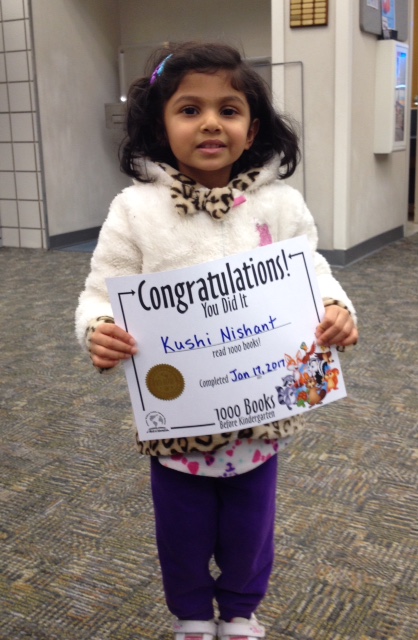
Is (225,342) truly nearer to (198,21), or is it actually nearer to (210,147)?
(210,147)

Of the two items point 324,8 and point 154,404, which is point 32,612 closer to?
point 154,404

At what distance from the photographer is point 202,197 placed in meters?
1.02

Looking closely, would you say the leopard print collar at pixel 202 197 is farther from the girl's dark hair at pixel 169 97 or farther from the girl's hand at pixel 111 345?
the girl's hand at pixel 111 345

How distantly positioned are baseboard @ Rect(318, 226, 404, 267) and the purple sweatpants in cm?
335

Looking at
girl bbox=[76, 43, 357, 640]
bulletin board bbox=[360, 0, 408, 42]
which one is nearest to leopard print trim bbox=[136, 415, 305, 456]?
girl bbox=[76, 43, 357, 640]

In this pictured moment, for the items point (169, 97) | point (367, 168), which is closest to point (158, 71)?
point (169, 97)

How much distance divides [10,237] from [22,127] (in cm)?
84

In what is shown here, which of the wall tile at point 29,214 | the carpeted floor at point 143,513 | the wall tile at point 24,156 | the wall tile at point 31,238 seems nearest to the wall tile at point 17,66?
the wall tile at point 24,156

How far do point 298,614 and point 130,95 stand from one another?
947 mm

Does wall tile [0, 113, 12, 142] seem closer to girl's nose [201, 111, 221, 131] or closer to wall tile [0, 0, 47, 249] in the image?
wall tile [0, 0, 47, 249]

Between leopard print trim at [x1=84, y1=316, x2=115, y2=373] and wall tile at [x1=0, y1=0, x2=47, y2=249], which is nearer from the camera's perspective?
leopard print trim at [x1=84, y1=316, x2=115, y2=373]

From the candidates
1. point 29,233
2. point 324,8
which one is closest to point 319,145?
point 324,8

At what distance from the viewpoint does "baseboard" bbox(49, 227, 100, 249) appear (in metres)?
5.34

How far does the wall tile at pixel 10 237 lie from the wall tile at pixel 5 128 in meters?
0.67
